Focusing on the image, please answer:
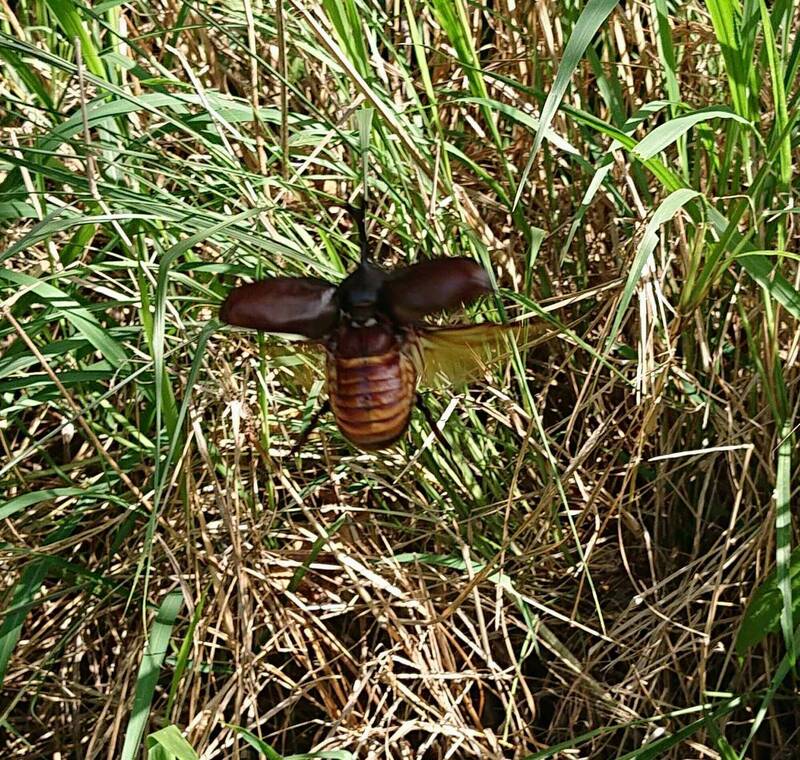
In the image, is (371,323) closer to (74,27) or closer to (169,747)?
(169,747)

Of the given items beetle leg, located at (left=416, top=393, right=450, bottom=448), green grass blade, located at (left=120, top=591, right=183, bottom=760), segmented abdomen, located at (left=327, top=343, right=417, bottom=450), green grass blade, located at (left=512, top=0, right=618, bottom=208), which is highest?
→ green grass blade, located at (left=512, top=0, right=618, bottom=208)

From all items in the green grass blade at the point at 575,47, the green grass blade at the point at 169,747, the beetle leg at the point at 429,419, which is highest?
the green grass blade at the point at 575,47

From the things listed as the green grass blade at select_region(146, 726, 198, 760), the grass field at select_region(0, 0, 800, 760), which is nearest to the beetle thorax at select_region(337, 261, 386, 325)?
the grass field at select_region(0, 0, 800, 760)

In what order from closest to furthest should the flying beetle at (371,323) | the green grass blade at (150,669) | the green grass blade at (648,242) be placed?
the flying beetle at (371,323), the green grass blade at (648,242), the green grass blade at (150,669)

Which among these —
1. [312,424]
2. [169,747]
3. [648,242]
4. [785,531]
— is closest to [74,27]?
[312,424]

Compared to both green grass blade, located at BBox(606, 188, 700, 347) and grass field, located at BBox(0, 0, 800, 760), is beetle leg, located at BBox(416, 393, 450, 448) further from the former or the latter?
green grass blade, located at BBox(606, 188, 700, 347)

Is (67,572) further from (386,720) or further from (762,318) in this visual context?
(762,318)

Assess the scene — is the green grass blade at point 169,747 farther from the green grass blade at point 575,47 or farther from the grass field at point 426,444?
the green grass blade at point 575,47

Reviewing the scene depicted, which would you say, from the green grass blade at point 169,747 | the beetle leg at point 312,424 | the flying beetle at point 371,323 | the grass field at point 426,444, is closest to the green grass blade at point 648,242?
the grass field at point 426,444
